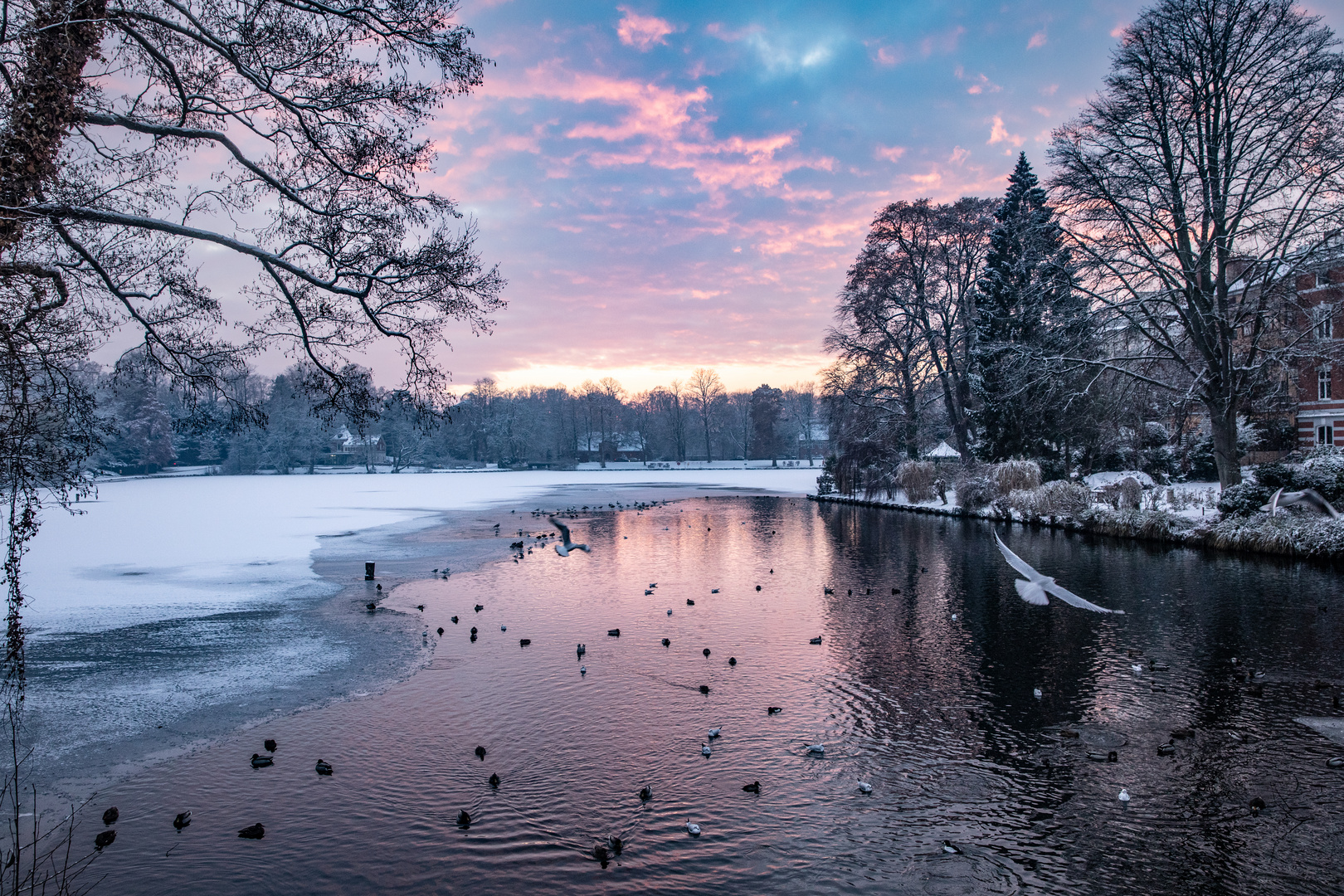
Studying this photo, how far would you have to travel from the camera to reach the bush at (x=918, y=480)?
35.0 metres

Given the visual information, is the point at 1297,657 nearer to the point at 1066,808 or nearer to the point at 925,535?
the point at 1066,808

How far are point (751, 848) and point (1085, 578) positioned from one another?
44.2 ft

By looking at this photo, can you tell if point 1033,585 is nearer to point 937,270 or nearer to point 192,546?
point 192,546

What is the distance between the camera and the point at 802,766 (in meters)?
7.26

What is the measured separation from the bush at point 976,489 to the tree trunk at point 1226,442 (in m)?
8.62

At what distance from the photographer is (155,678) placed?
33.3 ft

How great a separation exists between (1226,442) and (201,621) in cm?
2782

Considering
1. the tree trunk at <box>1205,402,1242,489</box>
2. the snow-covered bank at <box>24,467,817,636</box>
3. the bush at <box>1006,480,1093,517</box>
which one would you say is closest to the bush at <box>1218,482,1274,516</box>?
the tree trunk at <box>1205,402,1242,489</box>

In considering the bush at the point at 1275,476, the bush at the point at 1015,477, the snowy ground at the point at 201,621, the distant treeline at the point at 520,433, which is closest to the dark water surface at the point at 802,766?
the snowy ground at the point at 201,621

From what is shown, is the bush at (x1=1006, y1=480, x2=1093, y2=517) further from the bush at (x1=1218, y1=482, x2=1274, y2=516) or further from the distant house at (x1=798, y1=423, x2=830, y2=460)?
the distant house at (x1=798, y1=423, x2=830, y2=460)

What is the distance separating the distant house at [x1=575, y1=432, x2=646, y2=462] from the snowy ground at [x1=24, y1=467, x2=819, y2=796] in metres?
78.3

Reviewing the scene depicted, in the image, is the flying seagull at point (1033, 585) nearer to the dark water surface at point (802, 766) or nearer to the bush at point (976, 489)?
the dark water surface at point (802, 766)

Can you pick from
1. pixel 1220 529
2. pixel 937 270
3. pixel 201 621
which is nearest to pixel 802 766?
pixel 201 621

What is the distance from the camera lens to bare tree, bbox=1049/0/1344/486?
19266 millimetres
